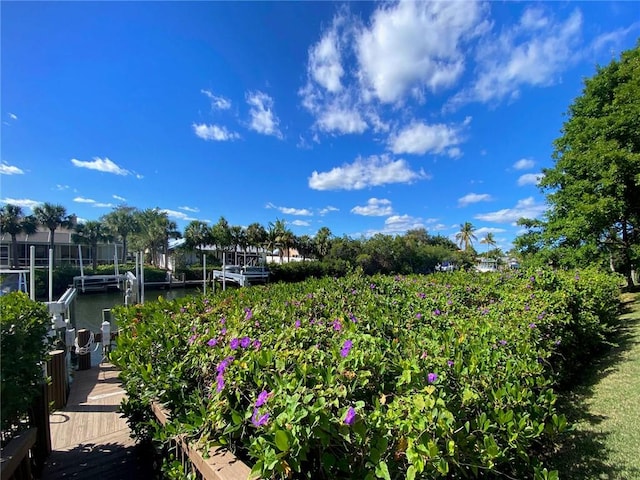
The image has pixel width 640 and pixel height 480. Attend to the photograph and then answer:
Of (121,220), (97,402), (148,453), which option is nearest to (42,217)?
(121,220)

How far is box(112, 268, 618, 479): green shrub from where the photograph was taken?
39.8 inches

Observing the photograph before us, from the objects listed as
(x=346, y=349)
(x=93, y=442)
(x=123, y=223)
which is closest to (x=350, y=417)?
(x=346, y=349)

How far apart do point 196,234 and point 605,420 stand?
135ft

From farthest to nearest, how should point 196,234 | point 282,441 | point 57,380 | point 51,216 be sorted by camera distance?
point 196,234 < point 51,216 < point 57,380 < point 282,441

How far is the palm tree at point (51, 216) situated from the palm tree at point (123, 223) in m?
5.63

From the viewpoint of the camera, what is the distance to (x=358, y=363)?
1312 millimetres

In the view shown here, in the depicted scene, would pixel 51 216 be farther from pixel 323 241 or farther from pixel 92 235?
pixel 323 241

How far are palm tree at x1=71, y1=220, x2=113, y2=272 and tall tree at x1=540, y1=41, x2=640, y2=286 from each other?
A: 132ft

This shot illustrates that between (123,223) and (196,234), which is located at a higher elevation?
(123,223)

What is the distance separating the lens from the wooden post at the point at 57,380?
11.5ft

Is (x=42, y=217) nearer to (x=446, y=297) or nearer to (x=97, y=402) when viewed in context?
(x=97, y=402)

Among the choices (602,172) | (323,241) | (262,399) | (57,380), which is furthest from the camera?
(323,241)

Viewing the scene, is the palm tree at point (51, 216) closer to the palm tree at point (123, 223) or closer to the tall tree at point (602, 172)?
the palm tree at point (123, 223)

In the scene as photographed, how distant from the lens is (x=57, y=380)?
3.60 meters
